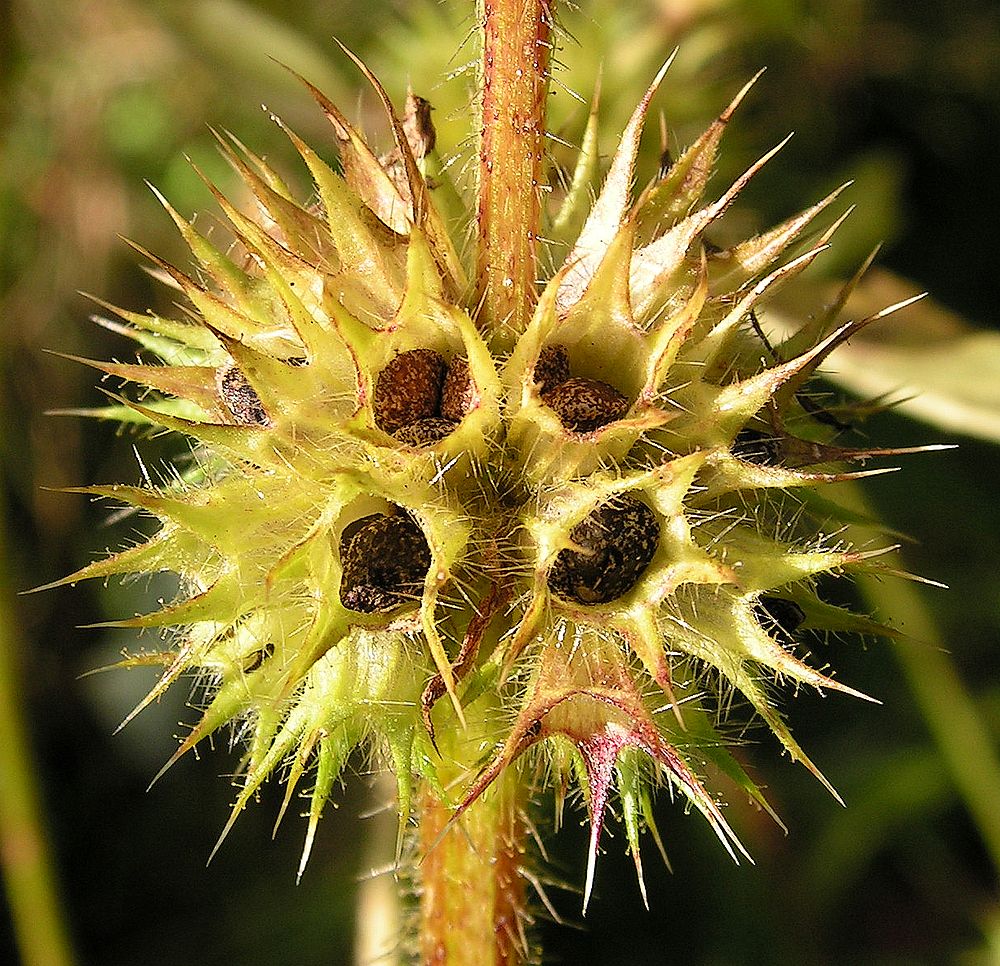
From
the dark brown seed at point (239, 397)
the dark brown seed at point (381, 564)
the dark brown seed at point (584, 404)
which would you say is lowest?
the dark brown seed at point (381, 564)

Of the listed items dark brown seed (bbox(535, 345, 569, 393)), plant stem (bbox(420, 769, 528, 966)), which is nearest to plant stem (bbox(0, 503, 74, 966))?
plant stem (bbox(420, 769, 528, 966))

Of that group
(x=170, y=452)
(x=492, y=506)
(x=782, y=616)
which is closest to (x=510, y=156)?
(x=492, y=506)

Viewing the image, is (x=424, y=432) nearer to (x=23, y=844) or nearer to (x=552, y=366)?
(x=552, y=366)

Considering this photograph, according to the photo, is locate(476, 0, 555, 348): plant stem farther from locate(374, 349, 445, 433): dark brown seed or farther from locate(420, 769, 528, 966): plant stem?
locate(420, 769, 528, 966): plant stem

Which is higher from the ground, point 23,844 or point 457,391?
point 23,844

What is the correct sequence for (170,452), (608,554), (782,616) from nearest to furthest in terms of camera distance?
(608,554) < (782,616) < (170,452)

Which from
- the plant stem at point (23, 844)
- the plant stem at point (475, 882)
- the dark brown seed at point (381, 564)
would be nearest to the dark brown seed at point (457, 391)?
the dark brown seed at point (381, 564)

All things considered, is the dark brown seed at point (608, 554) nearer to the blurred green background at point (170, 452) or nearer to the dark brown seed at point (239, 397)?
the dark brown seed at point (239, 397)
